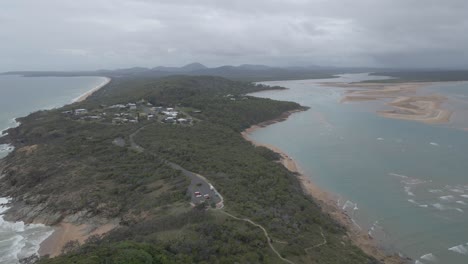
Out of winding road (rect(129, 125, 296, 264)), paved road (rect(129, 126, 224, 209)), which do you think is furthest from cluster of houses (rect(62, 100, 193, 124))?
paved road (rect(129, 126, 224, 209))

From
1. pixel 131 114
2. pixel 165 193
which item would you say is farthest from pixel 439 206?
pixel 131 114

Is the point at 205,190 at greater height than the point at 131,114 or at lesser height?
lesser

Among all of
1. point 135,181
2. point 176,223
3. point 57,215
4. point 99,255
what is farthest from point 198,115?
point 99,255

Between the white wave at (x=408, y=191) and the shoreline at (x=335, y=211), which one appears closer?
the shoreline at (x=335, y=211)

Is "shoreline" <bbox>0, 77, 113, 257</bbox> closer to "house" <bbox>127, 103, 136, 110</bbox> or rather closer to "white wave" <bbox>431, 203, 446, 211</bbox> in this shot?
"white wave" <bbox>431, 203, 446, 211</bbox>

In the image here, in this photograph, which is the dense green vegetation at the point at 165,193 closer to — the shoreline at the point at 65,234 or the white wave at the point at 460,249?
the shoreline at the point at 65,234

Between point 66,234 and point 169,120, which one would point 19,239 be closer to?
point 66,234

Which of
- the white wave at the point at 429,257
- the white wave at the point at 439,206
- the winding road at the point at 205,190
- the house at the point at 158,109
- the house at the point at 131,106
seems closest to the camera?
the winding road at the point at 205,190

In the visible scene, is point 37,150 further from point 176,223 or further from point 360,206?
point 360,206

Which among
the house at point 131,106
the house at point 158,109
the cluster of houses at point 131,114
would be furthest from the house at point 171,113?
the house at point 131,106
